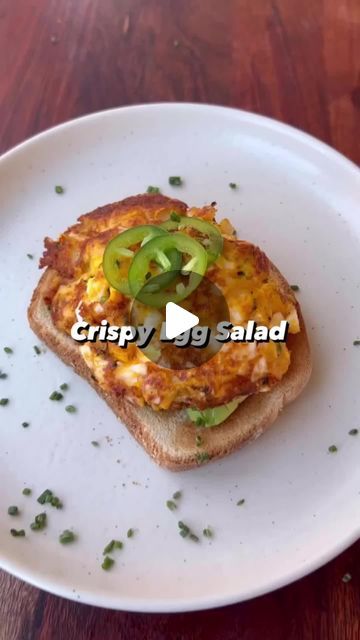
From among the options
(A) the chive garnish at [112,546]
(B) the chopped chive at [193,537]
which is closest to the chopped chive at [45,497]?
(A) the chive garnish at [112,546]

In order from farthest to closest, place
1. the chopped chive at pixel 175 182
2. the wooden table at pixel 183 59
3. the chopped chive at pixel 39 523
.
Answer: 1. the wooden table at pixel 183 59
2. the chopped chive at pixel 175 182
3. the chopped chive at pixel 39 523

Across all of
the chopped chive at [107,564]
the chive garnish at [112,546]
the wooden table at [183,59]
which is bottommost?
the chopped chive at [107,564]

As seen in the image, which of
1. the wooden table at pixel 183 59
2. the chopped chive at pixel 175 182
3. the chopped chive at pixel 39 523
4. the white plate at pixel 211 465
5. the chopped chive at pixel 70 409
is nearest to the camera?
the white plate at pixel 211 465

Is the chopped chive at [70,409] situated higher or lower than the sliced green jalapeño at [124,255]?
lower

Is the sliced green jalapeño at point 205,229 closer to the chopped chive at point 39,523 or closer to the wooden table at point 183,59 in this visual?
the chopped chive at point 39,523

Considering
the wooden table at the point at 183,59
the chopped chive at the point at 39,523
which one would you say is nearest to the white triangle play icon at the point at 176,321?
the chopped chive at the point at 39,523

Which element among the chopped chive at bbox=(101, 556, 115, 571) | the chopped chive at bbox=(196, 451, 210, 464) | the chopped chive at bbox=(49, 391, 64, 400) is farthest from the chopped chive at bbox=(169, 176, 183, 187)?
the chopped chive at bbox=(101, 556, 115, 571)

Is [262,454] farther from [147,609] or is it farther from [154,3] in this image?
[154,3]

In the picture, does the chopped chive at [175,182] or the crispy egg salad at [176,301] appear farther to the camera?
the chopped chive at [175,182]
